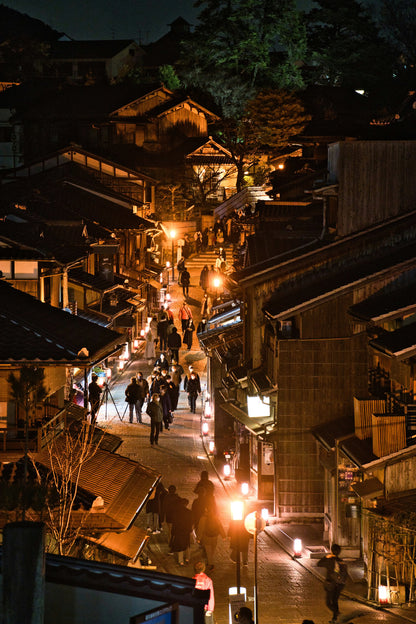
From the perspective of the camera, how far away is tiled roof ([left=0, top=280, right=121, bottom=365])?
14.9 m

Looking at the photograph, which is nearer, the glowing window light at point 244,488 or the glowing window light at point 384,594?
the glowing window light at point 384,594

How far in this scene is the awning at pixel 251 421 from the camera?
21547mm

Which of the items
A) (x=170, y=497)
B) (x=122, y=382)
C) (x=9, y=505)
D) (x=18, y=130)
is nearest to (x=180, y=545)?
(x=170, y=497)

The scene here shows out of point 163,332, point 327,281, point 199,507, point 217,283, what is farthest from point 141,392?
point 217,283

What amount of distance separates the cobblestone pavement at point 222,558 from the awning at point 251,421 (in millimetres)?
1898

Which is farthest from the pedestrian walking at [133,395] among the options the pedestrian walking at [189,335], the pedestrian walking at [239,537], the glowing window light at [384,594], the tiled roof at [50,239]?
the glowing window light at [384,594]

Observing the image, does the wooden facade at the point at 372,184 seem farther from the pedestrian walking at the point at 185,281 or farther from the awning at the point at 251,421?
the pedestrian walking at the point at 185,281

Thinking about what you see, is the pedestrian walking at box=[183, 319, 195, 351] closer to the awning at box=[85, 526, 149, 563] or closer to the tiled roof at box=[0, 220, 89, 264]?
the tiled roof at box=[0, 220, 89, 264]

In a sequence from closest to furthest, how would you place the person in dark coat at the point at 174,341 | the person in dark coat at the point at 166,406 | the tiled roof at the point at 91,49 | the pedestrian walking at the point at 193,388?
the person in dark coat at the point at 166,406 < the pedestrian walking at the point at 193,388 < the person in dark coat at the point at 174,341 < the tiled roof at the point at 91,49

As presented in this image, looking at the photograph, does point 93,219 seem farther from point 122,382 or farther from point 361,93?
point 361,93

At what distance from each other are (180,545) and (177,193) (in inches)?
1977

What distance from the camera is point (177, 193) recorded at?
6638cm

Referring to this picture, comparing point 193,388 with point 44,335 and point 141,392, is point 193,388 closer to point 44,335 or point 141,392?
point 141,392

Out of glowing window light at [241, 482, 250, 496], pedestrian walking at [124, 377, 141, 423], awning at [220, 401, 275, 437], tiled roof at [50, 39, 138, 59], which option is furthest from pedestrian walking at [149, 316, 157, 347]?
tiled roof at [50, 39, 138, 59]
